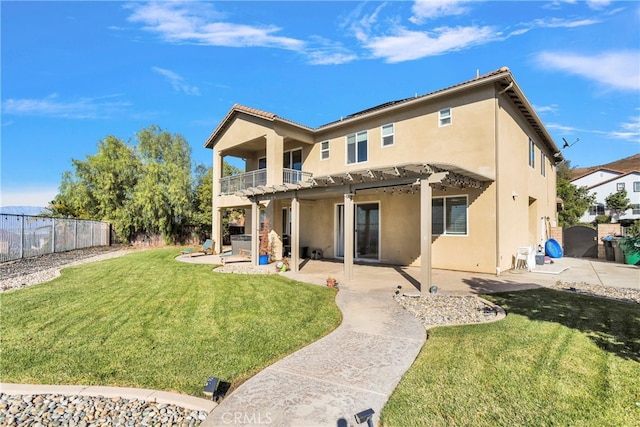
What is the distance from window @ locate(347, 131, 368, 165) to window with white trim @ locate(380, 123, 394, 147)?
0.91m

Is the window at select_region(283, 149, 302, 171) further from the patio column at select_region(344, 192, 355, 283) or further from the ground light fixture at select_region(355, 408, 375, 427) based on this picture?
the ground light fixture at select_region(355, 408, 375, 427)

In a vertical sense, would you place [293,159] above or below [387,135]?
below

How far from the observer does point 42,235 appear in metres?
16.2

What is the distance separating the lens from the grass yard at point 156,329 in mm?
3904

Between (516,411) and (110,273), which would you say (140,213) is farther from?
(516,411)

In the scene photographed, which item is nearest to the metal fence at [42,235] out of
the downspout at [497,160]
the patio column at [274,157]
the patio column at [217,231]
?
the patio column at [217,231]

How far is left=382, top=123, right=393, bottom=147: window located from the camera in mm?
13492

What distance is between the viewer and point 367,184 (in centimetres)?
977

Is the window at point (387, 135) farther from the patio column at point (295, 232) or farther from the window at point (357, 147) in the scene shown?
the patio column at point (295, 232)

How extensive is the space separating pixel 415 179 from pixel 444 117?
194 inches

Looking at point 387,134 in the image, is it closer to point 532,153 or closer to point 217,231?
point 532,153

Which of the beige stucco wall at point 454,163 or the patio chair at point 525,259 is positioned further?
the patio chair at point 525,259

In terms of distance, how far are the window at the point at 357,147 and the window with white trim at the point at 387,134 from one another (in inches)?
Result: 35.7

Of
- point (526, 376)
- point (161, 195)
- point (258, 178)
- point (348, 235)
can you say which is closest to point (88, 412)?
point (526, 376)
